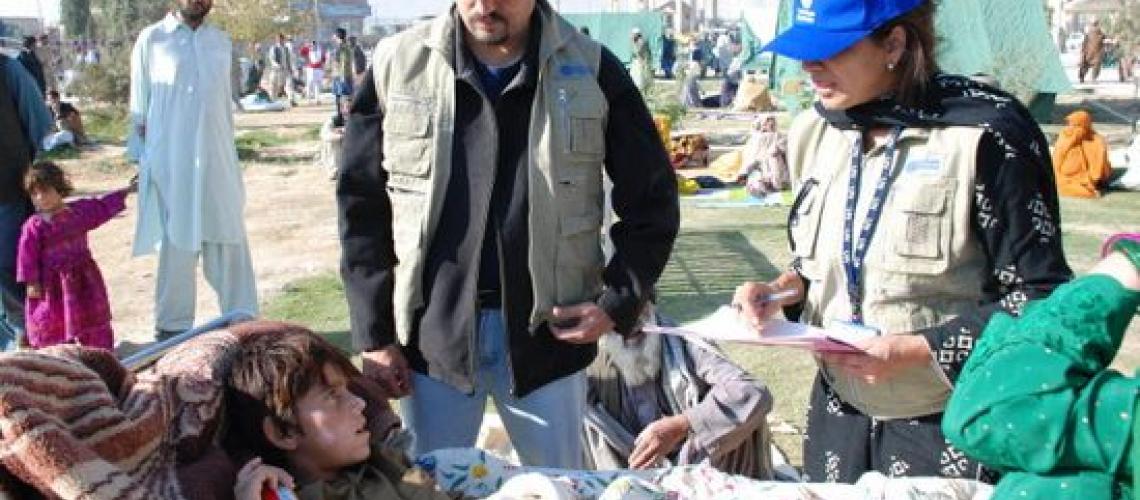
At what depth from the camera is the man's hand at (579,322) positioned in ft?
8.71

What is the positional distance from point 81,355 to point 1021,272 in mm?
1804

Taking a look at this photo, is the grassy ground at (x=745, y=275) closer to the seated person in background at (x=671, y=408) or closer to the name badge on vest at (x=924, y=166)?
the seated person in background at (x=671, y=408)

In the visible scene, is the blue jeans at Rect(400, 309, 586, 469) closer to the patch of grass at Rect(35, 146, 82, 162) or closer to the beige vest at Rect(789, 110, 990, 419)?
the beige vest at Rect(789, 110, 990, 419)

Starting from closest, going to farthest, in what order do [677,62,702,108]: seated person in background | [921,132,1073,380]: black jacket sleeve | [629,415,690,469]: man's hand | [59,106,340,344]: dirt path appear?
1. [921,132,1073,380]: black jacket sleeve
2. [629,415,690,469]: man's hand
3. [59,106,340,344]: dirt path
4. [677,62,702,108]: seated person in background

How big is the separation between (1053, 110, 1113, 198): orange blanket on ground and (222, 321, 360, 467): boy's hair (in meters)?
10.1

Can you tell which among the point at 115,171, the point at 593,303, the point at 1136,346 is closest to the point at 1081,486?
the point at 593,303

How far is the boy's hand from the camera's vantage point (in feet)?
6.96

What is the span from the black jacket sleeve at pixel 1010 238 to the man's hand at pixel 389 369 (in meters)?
1.33

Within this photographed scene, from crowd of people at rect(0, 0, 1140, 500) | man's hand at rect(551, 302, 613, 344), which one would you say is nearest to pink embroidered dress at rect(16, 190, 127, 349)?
crowd of people at rect(0, 0, 1140, 500)

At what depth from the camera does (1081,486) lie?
1249 mm

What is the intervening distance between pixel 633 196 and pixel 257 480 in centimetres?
115

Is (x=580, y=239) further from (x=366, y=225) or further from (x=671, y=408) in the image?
(x=671, y=408)

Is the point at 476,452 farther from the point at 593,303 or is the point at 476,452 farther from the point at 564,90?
the point at 564,90

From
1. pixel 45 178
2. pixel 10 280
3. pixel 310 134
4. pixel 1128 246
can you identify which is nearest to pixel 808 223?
pixel 1128 246
